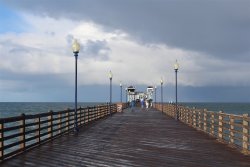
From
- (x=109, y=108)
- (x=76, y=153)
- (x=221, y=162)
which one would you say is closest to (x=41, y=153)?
(x=76, y=153)

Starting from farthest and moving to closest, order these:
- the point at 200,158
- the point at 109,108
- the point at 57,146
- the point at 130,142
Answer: the point at 109,108 < the point at 130,142 < the point at 57,146 < the point at 200,158

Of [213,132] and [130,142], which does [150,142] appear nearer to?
[130,142]

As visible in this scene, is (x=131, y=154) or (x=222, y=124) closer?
(x=131, y=154)

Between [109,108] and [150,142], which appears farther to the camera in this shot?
[109,108]

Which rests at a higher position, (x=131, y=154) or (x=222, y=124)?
(x=222, y=124)

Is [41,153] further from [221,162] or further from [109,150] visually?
[221,162]

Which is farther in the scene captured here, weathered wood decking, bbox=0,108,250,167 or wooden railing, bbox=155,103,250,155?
wooden railing, bbox=155,103,250,155

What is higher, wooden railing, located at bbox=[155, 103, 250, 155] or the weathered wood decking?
wooden railing, located at bbox=[155, 103, 250, 155]

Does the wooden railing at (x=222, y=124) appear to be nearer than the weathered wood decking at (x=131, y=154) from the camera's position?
No

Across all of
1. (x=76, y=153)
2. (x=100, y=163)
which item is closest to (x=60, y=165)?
(x=100, y=163)

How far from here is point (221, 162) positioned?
34.8ft

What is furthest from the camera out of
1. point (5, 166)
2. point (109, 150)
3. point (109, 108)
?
point (109, 108)

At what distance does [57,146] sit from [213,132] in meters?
7.75

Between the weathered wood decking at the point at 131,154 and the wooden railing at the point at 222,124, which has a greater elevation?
the wooden railing at the point at 222,124
